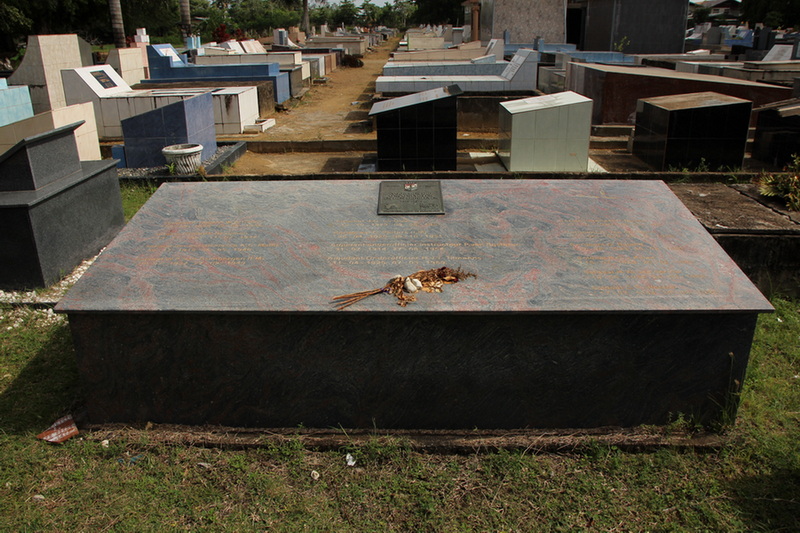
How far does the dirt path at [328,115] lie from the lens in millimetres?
12461

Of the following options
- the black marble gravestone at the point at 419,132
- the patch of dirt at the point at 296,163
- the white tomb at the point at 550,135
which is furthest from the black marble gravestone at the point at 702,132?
the patch of dirt at the point at 296,163

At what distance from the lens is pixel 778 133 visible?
8.61 m

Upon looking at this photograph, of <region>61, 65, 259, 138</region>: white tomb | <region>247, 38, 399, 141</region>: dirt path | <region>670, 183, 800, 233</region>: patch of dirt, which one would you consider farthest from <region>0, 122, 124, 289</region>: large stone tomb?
<region>247, 38, 399, 141</region>: dirt path

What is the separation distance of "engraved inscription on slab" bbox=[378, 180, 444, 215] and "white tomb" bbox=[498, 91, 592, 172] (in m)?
4.50

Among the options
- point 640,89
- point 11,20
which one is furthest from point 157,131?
point 11,20

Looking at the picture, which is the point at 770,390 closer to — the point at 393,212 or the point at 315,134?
the point at 393,212

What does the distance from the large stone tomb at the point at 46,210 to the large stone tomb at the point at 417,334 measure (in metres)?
2.25

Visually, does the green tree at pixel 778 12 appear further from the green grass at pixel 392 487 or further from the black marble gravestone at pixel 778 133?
the green grass at pixel 392 487

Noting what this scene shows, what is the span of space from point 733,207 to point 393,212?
141 inches

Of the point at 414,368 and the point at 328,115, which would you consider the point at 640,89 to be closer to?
the point at 328,115

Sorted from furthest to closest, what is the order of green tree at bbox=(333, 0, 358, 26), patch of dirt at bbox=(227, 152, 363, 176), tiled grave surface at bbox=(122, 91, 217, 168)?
1. green tree at bbox=(333, 0, 358, 26)
2. patch of dirt at bbox=(227, 152, 363, 176)
3. tiled grave surface at bbox=(122, 91, 217, 168)

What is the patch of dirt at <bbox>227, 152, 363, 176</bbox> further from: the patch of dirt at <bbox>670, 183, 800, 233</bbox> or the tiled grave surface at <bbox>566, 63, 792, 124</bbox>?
the tiled grave surface at <bbox>566, 63, 792, 124</bbox>

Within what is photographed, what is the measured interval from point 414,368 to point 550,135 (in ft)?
19.9

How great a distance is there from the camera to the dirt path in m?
12.5
